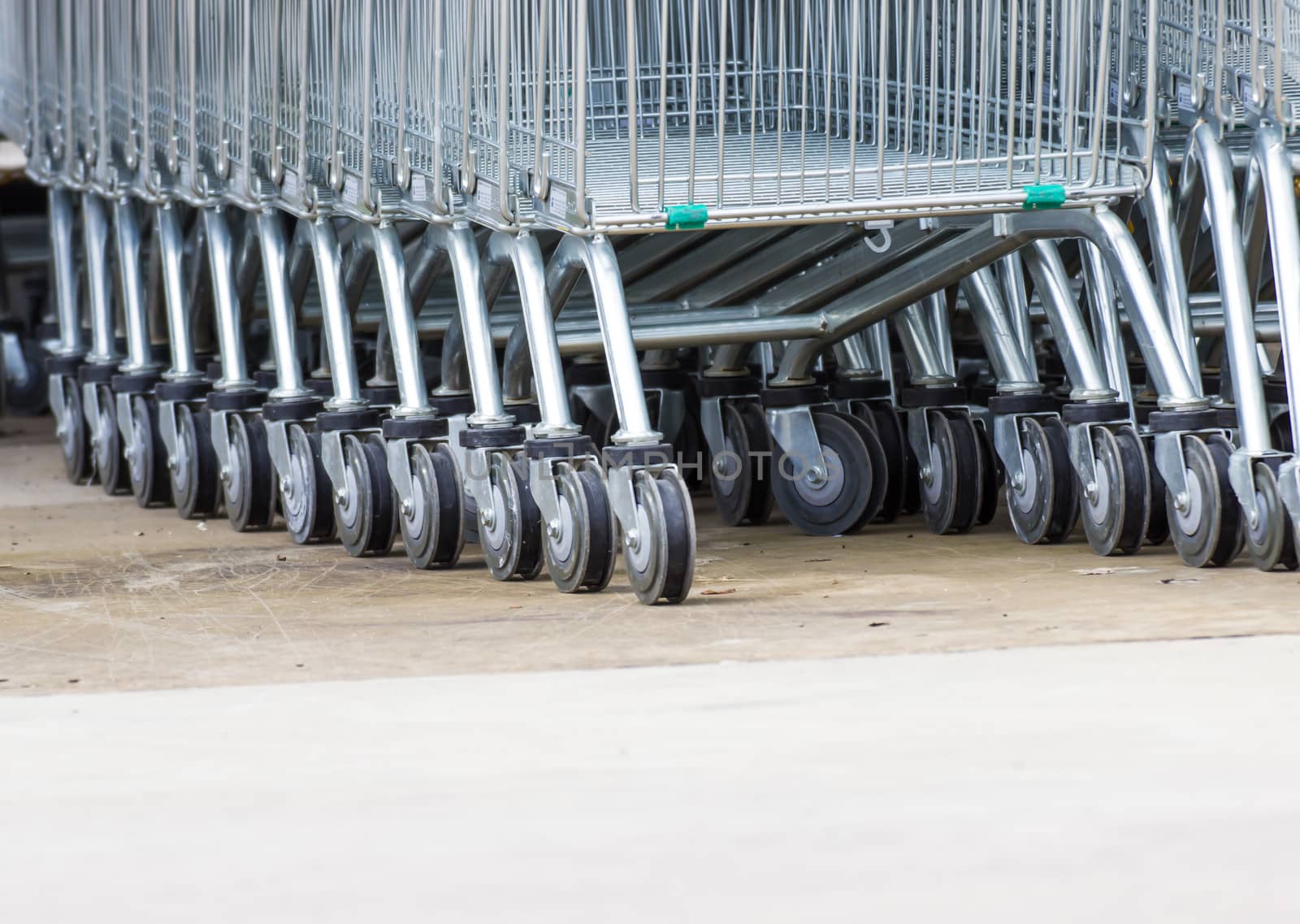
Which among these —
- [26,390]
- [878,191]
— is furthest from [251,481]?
[26,390]

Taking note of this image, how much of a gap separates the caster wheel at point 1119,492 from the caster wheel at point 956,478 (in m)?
0.57

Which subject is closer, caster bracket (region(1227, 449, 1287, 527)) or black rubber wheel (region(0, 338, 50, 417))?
caster bracket (region(1227, 449, 1287, 527))

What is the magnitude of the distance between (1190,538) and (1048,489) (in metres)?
0.51

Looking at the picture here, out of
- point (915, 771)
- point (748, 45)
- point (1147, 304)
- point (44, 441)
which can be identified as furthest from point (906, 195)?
point (44, 441)

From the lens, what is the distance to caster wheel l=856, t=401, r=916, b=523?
17.2ft

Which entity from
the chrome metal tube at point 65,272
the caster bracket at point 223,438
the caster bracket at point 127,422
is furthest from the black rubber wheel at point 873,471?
the chrome metal tube at point 65,272

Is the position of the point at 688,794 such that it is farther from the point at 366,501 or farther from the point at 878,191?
the point at 366,501

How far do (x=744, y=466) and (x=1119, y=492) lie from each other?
1.16 metres

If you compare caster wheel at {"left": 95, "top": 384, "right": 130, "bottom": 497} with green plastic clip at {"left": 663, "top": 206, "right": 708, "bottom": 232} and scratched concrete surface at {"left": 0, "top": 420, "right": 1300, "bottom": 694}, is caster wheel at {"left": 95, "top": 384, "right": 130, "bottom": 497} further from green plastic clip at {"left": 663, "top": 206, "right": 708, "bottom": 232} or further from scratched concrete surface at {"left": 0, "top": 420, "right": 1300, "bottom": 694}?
green plastic clip at {"left": 663, "top": 206, "right": 708, "bottom": 232}

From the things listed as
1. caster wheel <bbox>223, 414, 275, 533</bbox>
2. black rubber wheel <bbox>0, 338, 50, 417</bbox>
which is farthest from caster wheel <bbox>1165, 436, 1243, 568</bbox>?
black rubber wheel <bbox>0, 338, 50, 417</bbox>

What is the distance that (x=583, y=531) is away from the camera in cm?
404

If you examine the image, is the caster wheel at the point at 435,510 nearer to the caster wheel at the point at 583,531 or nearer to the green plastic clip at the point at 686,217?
the caster wheel at the point at 583,531

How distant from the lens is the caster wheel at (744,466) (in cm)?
524

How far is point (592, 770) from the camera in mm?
2750
